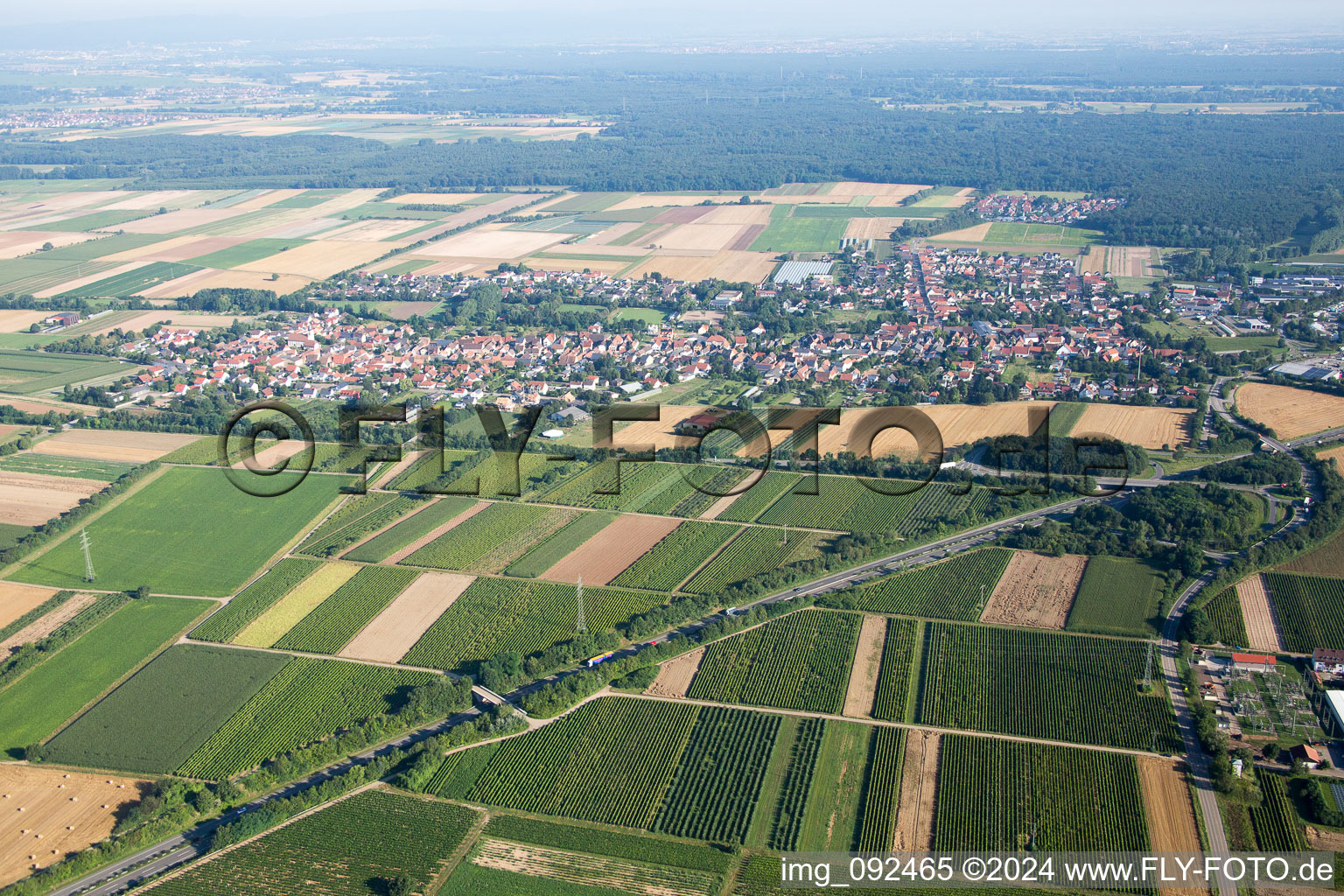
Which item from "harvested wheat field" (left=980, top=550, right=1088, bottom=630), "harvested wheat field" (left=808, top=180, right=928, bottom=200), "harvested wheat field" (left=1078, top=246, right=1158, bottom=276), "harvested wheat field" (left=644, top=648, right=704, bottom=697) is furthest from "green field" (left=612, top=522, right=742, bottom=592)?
"harvested wheat field" (left=808, top=180, right=928, bottom=200)

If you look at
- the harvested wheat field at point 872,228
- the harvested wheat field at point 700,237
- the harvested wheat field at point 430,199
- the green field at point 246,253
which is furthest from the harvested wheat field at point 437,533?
the harvested wheat field at point 430,199

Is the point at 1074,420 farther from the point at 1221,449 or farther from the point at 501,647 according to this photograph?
the point at 501,647

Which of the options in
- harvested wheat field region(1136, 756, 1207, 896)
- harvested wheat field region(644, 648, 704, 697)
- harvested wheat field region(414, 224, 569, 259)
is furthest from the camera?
harvested wheat field region(414, 224, 569, 259)

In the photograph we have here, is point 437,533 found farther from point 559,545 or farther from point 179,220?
point 179,220

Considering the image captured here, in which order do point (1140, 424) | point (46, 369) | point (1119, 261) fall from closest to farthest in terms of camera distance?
1. point (1140, 424)
2. point (46, 369)
3. point (1119, 261)

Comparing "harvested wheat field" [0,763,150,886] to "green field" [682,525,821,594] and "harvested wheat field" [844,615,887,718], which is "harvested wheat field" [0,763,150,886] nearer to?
"green field" [682,525,821,594]

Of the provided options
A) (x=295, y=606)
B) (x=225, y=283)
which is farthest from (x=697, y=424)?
(x=225, y=283)
